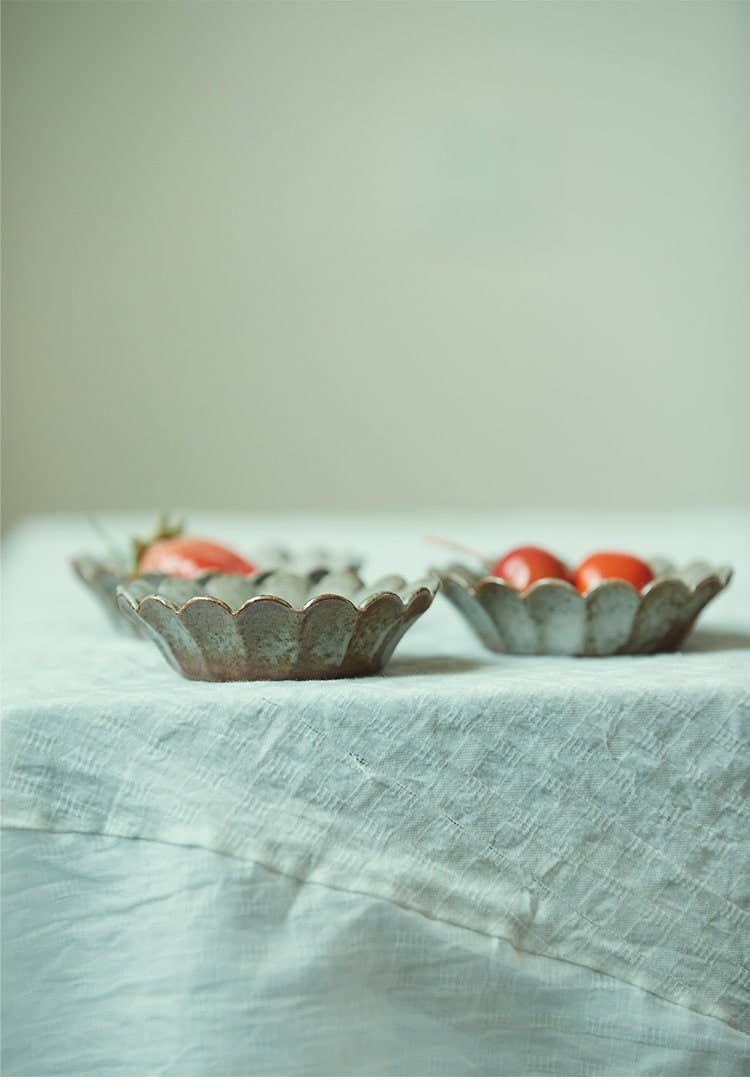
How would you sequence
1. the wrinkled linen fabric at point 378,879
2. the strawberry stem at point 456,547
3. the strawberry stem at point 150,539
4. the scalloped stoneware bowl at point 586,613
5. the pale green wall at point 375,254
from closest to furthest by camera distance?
the wrinkled linen fabric at point 378,879, the scalloped stoneware bowl at point 586,613, the strawberry stem at point 456,547, the strawberry stem at point 150,539, the pale green wall at point 375,254

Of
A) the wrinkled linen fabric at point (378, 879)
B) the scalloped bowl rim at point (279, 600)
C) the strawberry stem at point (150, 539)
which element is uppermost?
the scalloped bowl rim at point (279, 600)

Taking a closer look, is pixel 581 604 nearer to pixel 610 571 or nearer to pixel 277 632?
pixel 610 571

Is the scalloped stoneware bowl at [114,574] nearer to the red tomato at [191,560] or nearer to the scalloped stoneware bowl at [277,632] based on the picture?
the red tomato at [191,560]

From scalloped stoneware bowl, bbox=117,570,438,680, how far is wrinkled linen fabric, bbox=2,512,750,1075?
1.1 inches

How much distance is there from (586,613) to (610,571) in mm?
52

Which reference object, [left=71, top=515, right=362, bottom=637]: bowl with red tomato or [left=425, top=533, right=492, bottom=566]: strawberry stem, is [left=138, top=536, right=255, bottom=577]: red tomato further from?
[left=425, top=533, right=492, bottom=566]: strawberry stem

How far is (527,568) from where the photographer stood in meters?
0.85

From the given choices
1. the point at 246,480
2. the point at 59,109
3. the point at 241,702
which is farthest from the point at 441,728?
the point at 59,109

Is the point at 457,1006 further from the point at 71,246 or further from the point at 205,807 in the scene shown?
the point at 71,246

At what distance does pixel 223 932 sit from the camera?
64 cm

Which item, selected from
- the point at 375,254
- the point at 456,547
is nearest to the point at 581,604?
the point at 456,547

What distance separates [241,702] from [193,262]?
10.7ft

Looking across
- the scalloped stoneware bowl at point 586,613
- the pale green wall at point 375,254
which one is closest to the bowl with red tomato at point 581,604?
the scalloped stoneware bowl at point 586,613

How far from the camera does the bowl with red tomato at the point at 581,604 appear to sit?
0.80 meters
